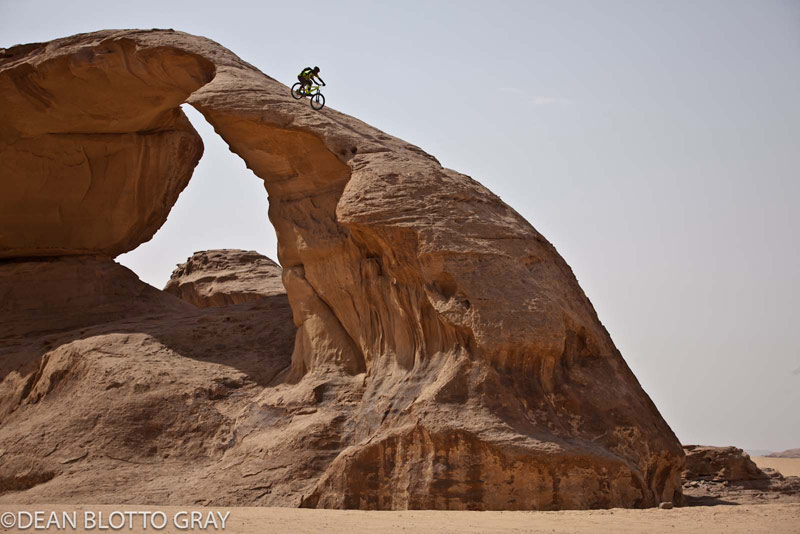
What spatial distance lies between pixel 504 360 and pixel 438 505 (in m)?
1.60

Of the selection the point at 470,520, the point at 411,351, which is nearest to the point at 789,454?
the point at 411,351

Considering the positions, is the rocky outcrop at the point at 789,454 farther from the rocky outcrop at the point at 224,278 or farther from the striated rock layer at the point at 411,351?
the striated rock layer at the point at 411,351

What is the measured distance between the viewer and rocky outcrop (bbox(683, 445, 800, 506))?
12.2 m

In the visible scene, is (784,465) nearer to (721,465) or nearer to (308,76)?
(721,465)

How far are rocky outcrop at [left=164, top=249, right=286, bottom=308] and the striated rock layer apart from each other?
230 inches

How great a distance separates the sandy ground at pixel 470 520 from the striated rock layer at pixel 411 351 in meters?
0.69

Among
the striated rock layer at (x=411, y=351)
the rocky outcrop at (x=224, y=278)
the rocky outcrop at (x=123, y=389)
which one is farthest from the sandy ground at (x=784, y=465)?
the rocky outcrop at (x=123, y=389)

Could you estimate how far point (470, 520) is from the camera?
29.8ft

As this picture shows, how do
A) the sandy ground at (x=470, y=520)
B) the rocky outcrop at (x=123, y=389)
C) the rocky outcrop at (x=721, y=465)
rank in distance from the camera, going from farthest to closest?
the rocky outcrop at (x=721, y=465), the rocky outcrop at (x=123, y=389), the sandy ground at (x=470, y=520)

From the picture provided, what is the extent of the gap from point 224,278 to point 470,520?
11.3 meters

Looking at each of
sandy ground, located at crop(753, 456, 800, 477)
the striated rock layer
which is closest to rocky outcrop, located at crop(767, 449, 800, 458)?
sandy ground, located at crop(753, 456, 800, 477)

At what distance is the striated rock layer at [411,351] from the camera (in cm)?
1022

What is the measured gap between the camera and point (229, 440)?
466 inches

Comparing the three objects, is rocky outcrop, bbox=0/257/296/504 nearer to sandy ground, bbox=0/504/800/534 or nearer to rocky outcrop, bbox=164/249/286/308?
sandy ground, bbox=0/504/800/534
